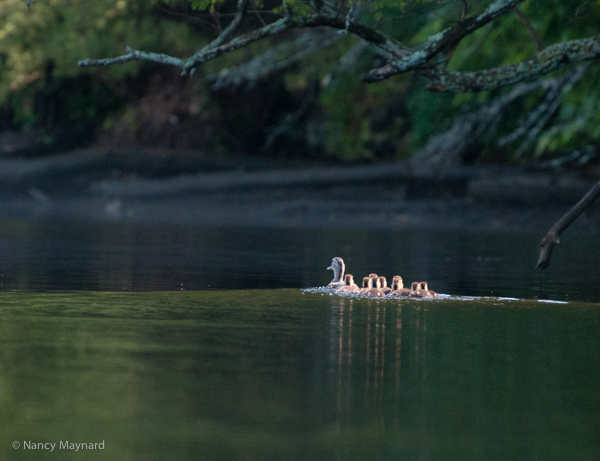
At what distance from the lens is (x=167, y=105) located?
112 ft

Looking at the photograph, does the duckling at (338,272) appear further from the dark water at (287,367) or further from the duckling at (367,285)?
the dark water at (287,367)

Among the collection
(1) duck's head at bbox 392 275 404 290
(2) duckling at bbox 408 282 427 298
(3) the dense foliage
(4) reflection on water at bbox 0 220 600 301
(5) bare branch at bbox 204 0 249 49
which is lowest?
(2) duckling at bbox 408 282 427 298

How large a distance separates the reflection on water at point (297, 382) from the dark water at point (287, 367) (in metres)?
0.02

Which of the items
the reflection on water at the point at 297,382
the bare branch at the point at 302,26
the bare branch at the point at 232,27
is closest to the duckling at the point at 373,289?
the reflection on water at the point at 297,382

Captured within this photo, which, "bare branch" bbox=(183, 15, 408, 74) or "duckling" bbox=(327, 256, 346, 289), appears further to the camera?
"duckling" bbox=(327, 256, 346, 289)

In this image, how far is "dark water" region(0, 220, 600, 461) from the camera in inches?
212

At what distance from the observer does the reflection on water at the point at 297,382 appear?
5.35 meters

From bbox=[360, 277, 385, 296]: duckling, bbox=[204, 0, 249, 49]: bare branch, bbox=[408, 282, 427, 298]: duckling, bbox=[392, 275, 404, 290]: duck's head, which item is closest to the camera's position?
bbox=[408, 282, 427, 298]: duckling

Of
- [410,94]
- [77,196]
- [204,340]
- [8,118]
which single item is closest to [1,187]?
[77,196]

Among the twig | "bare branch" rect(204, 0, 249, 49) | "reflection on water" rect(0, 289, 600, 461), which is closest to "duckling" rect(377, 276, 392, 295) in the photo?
"reflection on water" rect(0, 289, 600, 461)

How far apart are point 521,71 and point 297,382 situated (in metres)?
6.57

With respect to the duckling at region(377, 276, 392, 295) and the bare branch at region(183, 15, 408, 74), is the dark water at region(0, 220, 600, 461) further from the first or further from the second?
the bare branch at region(183, 15, 408, 74)

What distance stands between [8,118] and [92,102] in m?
4.85

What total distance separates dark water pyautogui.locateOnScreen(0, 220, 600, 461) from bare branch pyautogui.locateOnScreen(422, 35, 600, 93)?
2.44 meters
